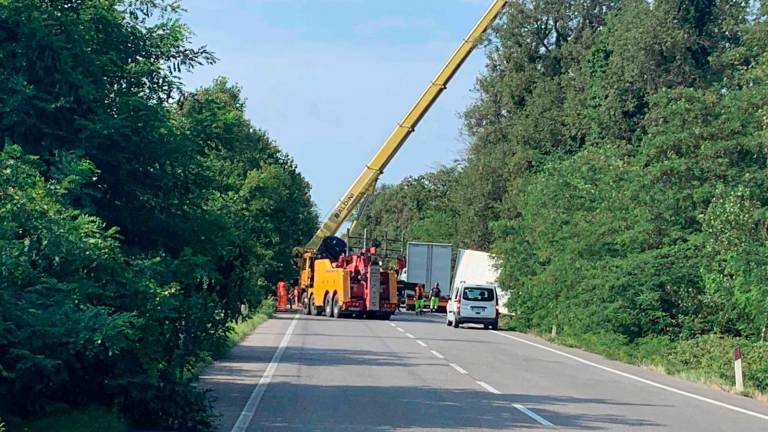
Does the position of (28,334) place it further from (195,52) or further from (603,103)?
(603,103)

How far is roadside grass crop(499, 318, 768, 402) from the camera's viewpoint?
23969 millimetres

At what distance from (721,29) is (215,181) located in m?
41.0

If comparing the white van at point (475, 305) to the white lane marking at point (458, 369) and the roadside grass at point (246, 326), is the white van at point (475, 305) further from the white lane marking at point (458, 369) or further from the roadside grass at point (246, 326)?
the white lane marking at point (458, 369)

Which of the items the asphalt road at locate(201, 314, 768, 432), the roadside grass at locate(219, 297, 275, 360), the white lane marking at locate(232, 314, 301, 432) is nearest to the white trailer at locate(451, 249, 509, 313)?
the roadside grass at locate(219, 297, 275, 360)

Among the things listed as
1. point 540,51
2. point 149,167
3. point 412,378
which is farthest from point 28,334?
point 540,51

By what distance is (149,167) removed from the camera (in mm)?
15016

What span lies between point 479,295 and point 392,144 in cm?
1198

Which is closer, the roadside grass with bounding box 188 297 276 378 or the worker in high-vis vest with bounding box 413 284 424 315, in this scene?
the roadside grass with bounding box 188 297 276 378

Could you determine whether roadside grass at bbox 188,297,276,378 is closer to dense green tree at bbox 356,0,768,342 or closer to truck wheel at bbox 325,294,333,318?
truck wheel at bbox 325,294,333,318

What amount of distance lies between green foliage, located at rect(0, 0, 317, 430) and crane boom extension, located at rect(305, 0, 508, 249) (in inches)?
1464

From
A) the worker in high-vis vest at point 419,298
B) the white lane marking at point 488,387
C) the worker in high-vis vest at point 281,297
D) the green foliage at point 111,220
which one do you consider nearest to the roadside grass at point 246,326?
the worker in high-vis vest at point 281,297

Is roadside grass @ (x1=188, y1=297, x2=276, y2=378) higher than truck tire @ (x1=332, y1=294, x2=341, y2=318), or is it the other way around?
truck tire @ (x1=332, y1=294, x2=341, y2=318)

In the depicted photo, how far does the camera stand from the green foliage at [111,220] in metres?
11.5

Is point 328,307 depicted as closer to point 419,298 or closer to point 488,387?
point 419,298
